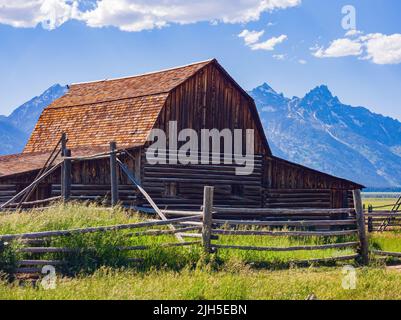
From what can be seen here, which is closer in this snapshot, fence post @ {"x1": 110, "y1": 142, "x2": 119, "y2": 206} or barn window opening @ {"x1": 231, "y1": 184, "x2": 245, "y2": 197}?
fence post @ {"x1": 110, "y1": 142, "x2": 119, "y2": 206}

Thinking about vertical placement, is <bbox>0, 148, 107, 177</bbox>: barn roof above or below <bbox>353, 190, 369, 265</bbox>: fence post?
above

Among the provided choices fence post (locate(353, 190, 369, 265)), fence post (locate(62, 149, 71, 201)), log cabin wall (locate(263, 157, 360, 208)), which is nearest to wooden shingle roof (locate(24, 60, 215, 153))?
fence post (locate(62, 149, 71, 201))

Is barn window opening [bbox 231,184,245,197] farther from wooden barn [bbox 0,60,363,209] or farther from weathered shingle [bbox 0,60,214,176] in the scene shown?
weathered shingle [bbox 0,60,214,176]

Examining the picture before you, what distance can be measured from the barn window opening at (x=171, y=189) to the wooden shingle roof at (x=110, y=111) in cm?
234

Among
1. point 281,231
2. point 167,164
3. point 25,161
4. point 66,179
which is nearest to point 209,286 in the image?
point 281,231

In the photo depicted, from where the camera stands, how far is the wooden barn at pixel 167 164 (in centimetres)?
2409

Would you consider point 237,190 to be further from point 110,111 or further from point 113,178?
point 113,178

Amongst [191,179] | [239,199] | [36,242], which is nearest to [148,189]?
[191,179]

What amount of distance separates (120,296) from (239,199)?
18304 millimetres

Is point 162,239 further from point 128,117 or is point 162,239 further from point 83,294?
point 128,117

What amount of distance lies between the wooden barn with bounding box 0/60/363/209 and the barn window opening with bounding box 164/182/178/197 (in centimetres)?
4

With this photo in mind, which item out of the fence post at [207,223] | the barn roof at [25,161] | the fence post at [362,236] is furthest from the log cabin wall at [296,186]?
the fence post at [207,223]

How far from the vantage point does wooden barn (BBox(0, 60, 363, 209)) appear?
24.1 m

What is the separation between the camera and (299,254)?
14.8 m
